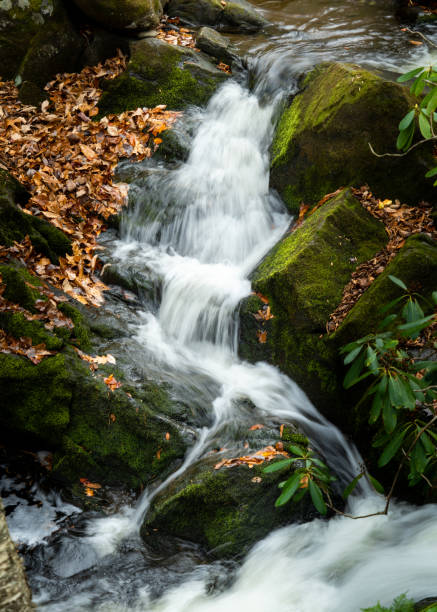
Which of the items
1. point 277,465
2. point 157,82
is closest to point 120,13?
point 157,82

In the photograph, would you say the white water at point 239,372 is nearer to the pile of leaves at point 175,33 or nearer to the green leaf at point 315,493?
the green leaf at point 315,493

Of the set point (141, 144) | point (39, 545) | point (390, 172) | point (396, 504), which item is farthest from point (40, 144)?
point (396, 504)

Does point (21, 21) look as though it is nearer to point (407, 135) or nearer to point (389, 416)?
point (407, 135)

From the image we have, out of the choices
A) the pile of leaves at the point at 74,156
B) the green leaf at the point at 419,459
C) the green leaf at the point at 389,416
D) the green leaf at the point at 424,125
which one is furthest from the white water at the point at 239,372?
the green leaf at the point at 424,125

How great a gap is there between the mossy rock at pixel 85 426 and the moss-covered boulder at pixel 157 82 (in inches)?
190

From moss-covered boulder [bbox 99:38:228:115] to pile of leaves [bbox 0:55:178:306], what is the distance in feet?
0.69

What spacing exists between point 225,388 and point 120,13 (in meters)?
5.89

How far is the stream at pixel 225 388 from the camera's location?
3.56 meters

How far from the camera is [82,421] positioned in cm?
429

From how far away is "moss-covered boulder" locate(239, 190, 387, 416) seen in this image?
4.76 m

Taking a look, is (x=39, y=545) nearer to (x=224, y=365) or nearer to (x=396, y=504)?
(x=224, y=365)

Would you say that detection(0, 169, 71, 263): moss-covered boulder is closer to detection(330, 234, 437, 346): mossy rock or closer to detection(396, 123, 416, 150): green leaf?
detection(330, 234, 437, 346): mossy rock

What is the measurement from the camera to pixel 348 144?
218 inches

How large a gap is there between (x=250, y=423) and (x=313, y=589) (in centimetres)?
142
